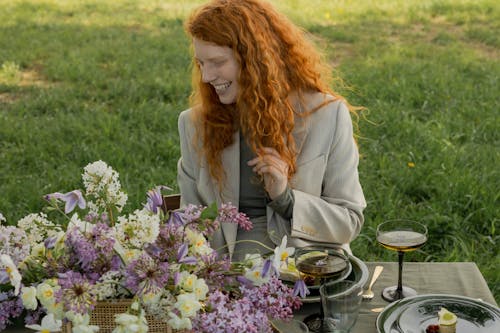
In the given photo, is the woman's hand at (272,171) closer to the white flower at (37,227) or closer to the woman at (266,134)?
the woman at (266,134)

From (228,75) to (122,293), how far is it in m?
1.19

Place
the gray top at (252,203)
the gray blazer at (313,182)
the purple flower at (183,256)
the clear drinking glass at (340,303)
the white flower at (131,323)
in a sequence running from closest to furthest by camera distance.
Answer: the white flower at (131,323) → the purple flower at (183,256) → the clear drinking glass at (340,303) → the gray blazer at (313,182) → the gray top at (252,203)

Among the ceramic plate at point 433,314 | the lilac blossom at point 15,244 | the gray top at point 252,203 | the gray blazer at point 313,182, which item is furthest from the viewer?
the gray top at point 252,203

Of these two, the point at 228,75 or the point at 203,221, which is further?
the point at 228,75

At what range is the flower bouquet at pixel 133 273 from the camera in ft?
4.96

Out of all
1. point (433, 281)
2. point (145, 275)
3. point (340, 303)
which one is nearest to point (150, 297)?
Answer: point (145, 275)

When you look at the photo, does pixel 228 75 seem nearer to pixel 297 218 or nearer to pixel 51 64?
pixel 297 218

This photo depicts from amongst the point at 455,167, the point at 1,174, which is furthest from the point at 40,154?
the point at 455,167

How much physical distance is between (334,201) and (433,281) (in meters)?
0.59

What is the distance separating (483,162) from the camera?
4898 mm

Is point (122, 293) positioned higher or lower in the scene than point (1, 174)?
higher

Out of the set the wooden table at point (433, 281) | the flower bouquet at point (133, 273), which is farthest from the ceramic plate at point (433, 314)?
the flower bouquet at point (133, 273)

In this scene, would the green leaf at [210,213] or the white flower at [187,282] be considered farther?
the green leaf at [210,213]

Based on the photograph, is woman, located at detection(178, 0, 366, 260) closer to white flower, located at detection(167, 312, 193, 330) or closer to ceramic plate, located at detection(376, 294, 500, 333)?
ceramic plate, located at detection(376, 294, 500, 333)
